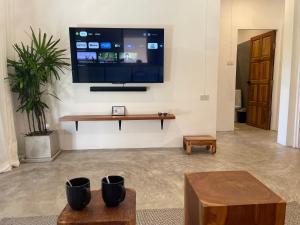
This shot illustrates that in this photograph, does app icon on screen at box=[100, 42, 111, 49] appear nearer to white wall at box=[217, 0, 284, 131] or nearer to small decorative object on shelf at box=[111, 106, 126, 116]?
small decorative object on shelf at box=[111, 106, 126, 116]

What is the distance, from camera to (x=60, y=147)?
4086mm

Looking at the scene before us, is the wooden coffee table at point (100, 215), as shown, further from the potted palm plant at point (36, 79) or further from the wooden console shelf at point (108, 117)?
the potted palm plant at point (36, 79)

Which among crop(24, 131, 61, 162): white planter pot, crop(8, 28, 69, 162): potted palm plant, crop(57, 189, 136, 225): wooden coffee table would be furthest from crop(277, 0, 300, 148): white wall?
crop(24, 131, 61, 162): white planter pot

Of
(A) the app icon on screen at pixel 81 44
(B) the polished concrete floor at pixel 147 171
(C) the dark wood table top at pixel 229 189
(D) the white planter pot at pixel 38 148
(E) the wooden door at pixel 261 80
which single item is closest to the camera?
(C) the dark wood table top at pixel 229 189

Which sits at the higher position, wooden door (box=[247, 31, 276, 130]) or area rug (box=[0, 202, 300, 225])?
wooden door (box=[247, 31, 276, 130])

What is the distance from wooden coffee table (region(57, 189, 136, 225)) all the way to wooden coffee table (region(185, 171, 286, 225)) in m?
0.35

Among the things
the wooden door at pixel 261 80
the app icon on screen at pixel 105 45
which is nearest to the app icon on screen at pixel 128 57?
the app icon on screen at pixel 105 45

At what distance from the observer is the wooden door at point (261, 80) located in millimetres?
5512

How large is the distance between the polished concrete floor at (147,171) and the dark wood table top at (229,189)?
896mm

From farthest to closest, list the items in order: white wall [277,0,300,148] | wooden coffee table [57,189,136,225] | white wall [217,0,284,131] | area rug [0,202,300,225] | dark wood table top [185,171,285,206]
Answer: white wall [217,0,284,131] < white wall [277,0,300,148] < area rug [0,202,300,225] < dark wood table top [185,171,285,206] < wooden coffee table [57,189,136,225]

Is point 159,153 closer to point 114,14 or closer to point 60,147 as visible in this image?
point 60,147

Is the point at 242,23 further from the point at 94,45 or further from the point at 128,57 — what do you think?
the point at 94,45

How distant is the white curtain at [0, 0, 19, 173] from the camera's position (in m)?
3.16

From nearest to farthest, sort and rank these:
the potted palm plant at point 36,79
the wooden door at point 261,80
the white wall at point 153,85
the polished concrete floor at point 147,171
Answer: the polished concrete floor at point 147,171 → the potted palm plant at point 36,79 → the white wall at point 153,85 → the wooden door at point 261,80
